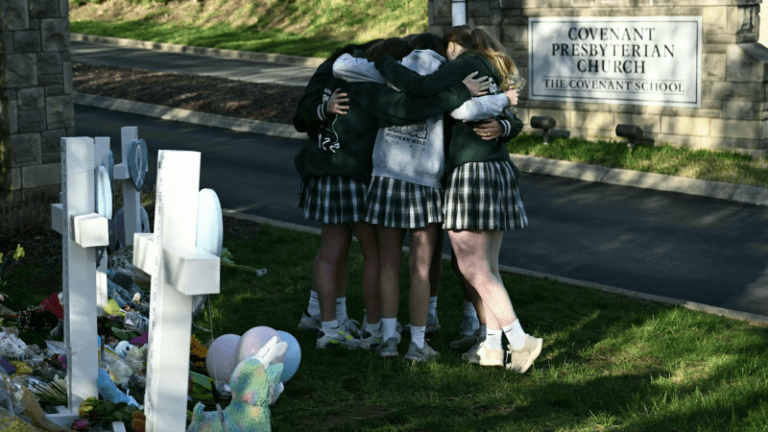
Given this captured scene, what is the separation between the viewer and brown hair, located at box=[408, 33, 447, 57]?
520cm

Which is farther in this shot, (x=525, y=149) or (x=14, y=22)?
(x=525, y=149)

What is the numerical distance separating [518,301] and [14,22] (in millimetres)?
5658

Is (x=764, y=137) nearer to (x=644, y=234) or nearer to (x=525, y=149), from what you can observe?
(x=525, y=149)

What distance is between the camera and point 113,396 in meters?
4.27

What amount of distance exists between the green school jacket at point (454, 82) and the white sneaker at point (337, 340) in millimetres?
1198

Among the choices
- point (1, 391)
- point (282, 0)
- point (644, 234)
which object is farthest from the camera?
point (282, 0)

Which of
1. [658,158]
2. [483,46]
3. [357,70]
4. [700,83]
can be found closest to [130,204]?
[357,70]

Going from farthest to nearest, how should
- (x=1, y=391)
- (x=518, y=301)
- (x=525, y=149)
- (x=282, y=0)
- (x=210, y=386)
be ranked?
(x=282, y=0) → (x=525, y=149) → (x=518, y=301) → (x=210, y=386) → (x=1, y=391)

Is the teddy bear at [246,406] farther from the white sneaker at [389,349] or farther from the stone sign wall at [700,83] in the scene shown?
the stone sign wall at [700,83]

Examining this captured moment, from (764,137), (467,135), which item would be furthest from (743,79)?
(467,135)

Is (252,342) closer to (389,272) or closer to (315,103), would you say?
(389,272)

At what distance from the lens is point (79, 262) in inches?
155

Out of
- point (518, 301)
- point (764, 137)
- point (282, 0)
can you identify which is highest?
point (282, 0)

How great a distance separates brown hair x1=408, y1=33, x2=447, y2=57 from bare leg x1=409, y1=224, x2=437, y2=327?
993 mm
